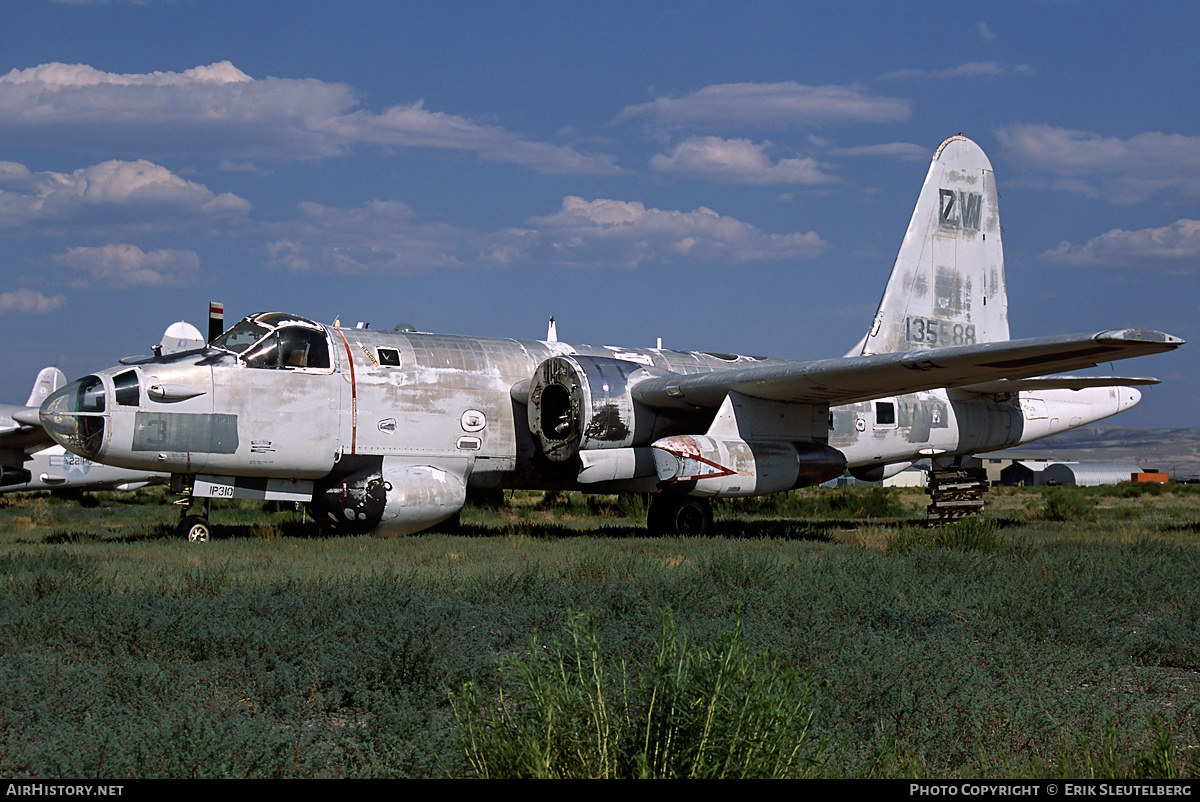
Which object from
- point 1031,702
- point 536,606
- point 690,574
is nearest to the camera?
point 1031,702

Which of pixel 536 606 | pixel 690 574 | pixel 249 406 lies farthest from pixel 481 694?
pixel 249 406

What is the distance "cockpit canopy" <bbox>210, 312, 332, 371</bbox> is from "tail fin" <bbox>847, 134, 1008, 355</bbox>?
1146 cm

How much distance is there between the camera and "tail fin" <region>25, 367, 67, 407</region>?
35.5 m

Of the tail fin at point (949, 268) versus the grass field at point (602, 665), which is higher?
the tail fin at point (949, 268)

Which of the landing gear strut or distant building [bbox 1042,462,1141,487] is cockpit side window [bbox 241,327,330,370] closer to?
the landing gear strut

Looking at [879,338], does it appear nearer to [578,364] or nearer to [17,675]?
[578,364]

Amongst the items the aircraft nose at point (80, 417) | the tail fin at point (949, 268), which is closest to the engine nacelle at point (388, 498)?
the aircraft nose at point (80, 417)

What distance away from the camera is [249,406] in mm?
15250

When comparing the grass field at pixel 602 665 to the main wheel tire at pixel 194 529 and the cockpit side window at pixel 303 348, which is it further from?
the cockpit side window at pixel 303 348

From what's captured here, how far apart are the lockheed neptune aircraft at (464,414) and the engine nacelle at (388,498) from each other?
0.03 m

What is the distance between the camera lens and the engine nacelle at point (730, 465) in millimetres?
15867

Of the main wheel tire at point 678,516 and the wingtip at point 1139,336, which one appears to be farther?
the main wheel tire at point 678,516

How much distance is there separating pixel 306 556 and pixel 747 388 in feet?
25.7

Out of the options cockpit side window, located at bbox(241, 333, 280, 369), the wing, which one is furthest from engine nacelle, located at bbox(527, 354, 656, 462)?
cockpit side window, located at bbox(241, 333, 280, 369)
